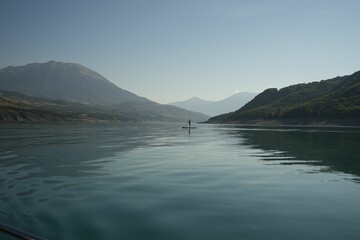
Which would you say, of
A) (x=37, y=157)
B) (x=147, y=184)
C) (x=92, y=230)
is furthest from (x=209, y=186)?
(x=37, y=157)

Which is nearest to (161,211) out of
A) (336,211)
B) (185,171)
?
(336,211)

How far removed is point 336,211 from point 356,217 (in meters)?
1.24

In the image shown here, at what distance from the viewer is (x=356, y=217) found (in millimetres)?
15977

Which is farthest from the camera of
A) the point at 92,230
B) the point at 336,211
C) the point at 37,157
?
the point at 37,157

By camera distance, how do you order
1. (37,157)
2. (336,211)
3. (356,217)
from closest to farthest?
(356,217) < (336,211) < (37,157)

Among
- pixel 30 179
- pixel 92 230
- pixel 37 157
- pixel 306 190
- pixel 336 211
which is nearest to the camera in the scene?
pixel 92 230

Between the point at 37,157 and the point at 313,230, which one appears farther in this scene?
the point at 37,157

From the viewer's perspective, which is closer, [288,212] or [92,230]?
[92,230]

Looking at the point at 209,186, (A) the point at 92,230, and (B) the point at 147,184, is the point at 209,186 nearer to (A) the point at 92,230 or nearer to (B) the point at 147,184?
(B) the point at 147,184

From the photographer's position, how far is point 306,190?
73.3 feet

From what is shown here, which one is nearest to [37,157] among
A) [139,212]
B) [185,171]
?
[185,171]

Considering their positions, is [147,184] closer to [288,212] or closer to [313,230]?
Result: [288,212]

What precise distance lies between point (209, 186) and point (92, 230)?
11129 millimetres

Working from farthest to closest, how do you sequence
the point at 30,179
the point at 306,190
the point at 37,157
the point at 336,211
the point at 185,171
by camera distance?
1. the point at 37,157
2. the point at 185,171
3. the point at 30,179
4. the point at 306,190
5. the point at 336,211
